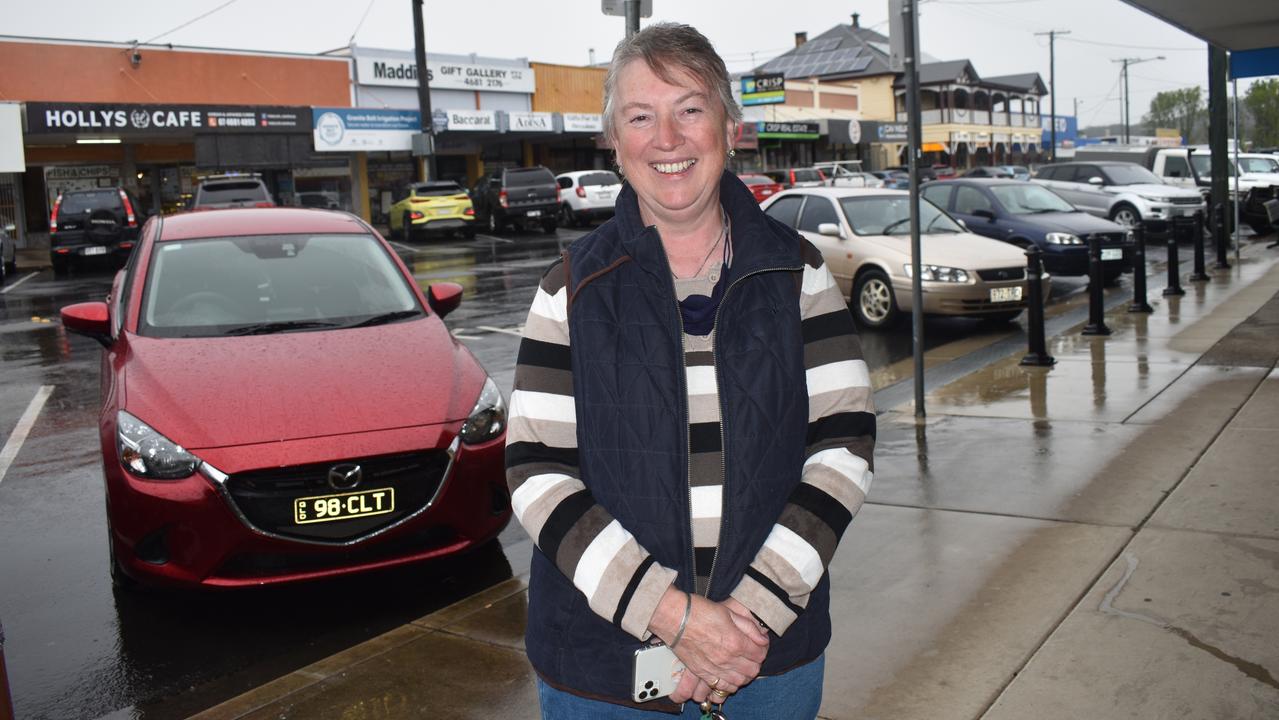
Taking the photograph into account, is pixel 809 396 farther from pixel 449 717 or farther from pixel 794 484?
pixel 449 717

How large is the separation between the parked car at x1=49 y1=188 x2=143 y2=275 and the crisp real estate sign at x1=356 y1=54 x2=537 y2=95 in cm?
1273

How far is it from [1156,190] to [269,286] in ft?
67.7

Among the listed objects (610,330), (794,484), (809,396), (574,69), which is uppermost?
(574,69)

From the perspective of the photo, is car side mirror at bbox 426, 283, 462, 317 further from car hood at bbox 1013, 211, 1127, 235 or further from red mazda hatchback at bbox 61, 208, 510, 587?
car hood at bbox 1013, 211, 1127, 235

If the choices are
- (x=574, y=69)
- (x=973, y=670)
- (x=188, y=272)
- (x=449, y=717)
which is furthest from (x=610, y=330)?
(x=574, y=69)

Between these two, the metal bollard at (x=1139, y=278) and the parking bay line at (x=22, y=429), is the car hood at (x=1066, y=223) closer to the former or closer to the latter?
the metal bollard at (x=1139, y=278)

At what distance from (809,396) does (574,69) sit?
140ft

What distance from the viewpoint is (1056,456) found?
21.5ft

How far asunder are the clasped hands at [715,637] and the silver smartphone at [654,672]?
1.4 inches

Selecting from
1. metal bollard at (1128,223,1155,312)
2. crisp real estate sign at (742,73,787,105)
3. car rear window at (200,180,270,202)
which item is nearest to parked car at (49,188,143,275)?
car rear window at (200,180,270,202)

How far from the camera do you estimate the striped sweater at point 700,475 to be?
6.51 feet

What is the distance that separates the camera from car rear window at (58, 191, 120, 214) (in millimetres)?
24391

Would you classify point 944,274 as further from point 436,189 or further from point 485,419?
point 436,189

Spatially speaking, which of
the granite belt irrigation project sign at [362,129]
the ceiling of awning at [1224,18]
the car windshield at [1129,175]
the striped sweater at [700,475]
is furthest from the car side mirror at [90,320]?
the granite belt irrigation project sign at [362,129]
